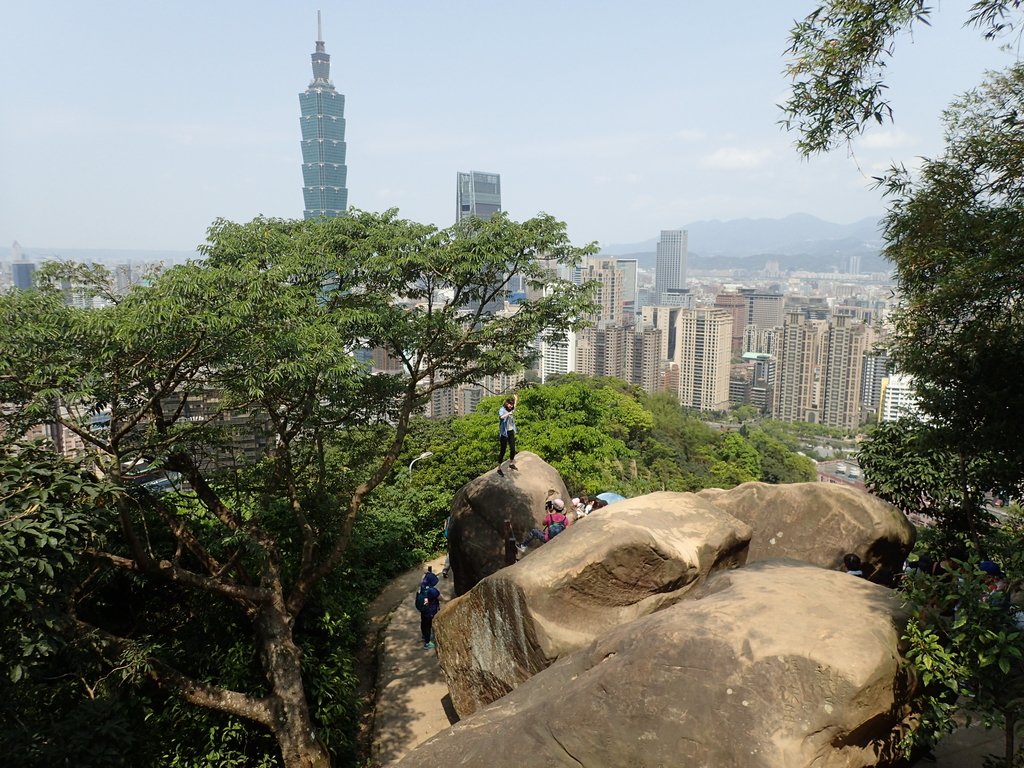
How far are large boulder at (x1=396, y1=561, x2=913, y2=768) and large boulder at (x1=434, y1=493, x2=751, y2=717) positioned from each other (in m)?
1.57

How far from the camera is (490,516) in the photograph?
1234 cm

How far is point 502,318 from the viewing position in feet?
36.8

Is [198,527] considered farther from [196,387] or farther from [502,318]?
[502,318]

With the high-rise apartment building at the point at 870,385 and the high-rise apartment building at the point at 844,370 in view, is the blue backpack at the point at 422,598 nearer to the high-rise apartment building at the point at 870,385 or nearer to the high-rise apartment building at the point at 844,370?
the high-rise apartment building at the point at 844,370

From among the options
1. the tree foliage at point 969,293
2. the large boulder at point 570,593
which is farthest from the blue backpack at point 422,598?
the tree foliage at point 969,293

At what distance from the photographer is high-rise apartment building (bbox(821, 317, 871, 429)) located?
99625mm

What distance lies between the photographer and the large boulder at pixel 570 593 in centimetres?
778

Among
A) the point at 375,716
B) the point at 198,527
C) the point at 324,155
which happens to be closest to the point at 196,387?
the point at 198,527

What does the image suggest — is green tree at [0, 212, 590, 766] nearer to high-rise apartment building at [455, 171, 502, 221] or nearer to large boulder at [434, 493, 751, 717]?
large boulder at [434, 493, 751, 717]

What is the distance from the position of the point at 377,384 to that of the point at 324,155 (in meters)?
183

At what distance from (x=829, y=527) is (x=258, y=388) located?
792 centimetres

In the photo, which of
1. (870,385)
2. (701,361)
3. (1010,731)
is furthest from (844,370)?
(1010,731)

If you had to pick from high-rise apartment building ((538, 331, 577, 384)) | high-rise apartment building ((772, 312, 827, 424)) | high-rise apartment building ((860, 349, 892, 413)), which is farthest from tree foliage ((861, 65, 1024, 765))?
high-rise apartment building ((772, 312, 827, 424))

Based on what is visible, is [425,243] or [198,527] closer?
[425,243]
